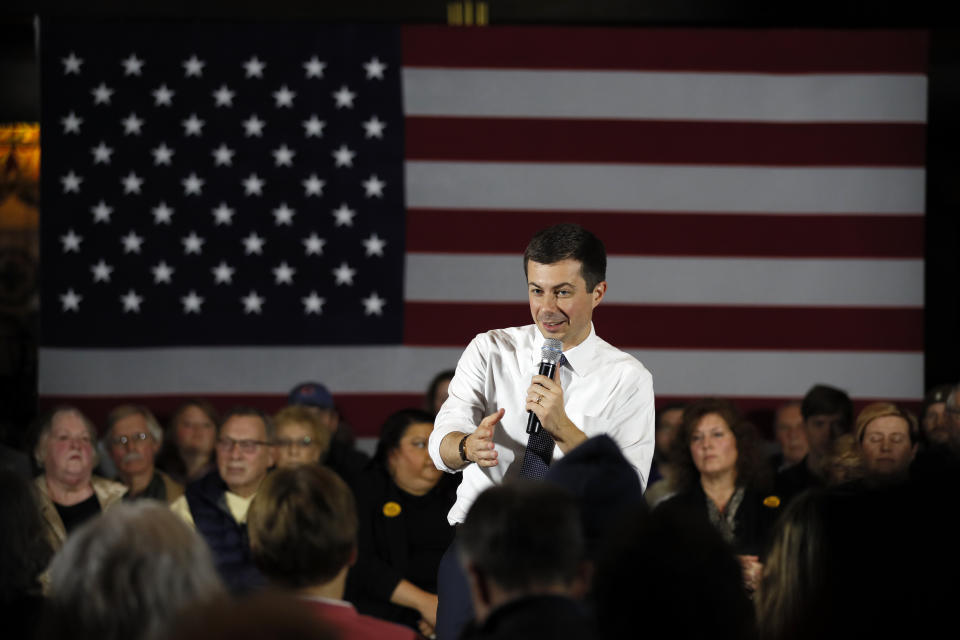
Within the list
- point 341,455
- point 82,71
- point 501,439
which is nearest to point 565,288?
point 501,439

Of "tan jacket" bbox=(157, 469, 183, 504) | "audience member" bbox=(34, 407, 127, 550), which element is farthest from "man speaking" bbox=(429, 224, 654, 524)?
"tan jacket" bbox=(157, 469, 183, 504)

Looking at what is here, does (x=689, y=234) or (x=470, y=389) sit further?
(x=689, y=234)

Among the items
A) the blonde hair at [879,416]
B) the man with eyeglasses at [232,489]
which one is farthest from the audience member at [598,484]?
the blonde hair at [879,416]

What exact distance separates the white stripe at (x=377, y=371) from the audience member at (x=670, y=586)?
4.23 metres

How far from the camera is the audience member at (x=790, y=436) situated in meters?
5.28

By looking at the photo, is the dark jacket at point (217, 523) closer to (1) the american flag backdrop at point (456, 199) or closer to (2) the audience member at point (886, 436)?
(1) the american flag backdrop at point (456, 199)

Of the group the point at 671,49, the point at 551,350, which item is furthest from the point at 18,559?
the point at 671,49

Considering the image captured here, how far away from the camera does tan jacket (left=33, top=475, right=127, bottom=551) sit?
11.9 ft

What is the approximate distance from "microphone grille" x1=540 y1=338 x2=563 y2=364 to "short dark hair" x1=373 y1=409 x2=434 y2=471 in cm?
150

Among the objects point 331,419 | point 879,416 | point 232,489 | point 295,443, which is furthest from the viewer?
point 331,419

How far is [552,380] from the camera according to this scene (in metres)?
2.42

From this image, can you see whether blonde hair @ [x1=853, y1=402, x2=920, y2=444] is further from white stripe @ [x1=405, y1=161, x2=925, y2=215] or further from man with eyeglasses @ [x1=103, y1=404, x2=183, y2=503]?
man with eyeglasses @ [x1=103, y1=404, x2=183, y2=503]

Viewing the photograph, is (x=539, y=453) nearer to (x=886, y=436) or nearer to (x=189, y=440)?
(x=886, y=436)

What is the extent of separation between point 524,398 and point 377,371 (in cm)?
316
